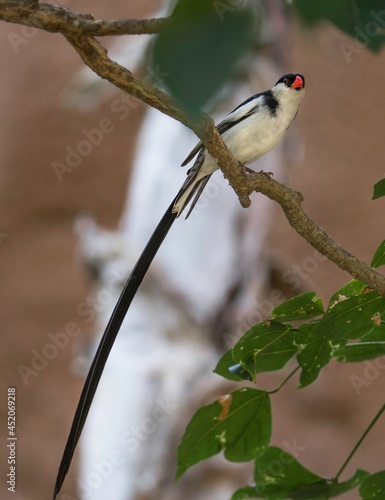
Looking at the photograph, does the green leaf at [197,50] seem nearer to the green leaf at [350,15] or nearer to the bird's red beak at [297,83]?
the green leaf at [350,15]

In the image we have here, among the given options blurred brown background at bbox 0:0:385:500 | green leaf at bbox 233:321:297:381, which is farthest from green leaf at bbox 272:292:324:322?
blurred brown background at bbox 0:0:385:500

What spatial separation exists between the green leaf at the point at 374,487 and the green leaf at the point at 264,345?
0.44ft

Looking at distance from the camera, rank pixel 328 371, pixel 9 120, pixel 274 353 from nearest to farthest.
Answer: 1. pixel 274 353
2. pixel 328 371
3. pixel 9 120

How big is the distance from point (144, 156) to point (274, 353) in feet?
7.10

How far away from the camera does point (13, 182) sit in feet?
13.5

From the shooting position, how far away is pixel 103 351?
773 mm

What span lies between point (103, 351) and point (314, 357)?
21cm

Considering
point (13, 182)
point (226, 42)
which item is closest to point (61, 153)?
point (13, 182)

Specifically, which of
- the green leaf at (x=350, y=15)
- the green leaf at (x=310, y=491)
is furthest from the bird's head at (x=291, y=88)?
the green leaf at (x=350, y=15)

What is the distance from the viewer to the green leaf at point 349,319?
671mm

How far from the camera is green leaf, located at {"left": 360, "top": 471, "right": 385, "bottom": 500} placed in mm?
710

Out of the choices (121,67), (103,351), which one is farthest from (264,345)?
(121,67)

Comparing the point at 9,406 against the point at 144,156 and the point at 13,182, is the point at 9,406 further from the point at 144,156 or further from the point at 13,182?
the point at 144,156

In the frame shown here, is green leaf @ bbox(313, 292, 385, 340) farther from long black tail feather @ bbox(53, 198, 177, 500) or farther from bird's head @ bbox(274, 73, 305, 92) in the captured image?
bird's head @ bbox(274, 73, 305, 92)
